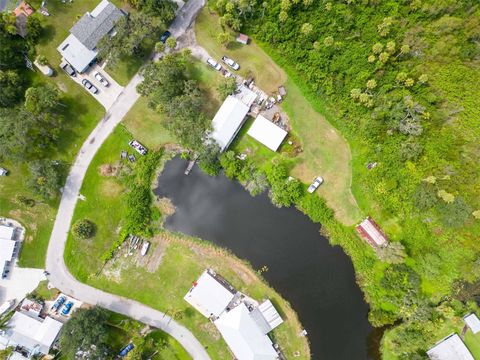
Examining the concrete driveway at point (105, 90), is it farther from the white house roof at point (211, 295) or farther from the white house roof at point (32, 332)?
the white house roof at point (32, 332)

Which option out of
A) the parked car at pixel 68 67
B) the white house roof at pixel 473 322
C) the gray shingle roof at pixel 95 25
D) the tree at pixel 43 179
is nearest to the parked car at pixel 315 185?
the white house roof at pixel 473 322

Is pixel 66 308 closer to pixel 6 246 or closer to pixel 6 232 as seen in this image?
pixel 6 246

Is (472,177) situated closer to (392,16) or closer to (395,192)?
(395,192)

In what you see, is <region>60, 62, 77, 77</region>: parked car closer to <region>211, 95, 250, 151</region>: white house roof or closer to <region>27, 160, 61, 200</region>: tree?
<region>27, 160, 61, 200</region>: tree

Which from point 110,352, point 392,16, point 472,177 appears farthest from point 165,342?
point 392,16

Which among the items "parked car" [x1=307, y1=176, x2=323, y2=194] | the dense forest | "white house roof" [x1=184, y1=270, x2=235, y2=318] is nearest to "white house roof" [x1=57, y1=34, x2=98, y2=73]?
the dense forest

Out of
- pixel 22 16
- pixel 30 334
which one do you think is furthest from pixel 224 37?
pixel 30 334
